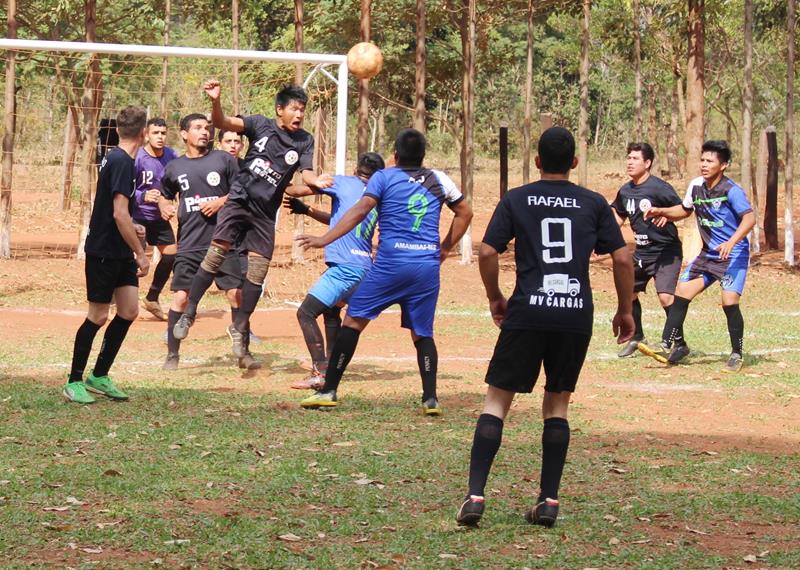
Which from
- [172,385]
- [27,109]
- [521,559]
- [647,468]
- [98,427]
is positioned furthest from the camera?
[27,109]

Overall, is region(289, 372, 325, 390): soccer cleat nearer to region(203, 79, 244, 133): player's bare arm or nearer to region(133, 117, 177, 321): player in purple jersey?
region(203, 79, 244, 133): player's bare arm

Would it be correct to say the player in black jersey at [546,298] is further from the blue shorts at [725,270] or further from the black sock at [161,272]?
the black sock at [161,272]

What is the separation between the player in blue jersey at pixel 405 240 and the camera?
28.8 ft

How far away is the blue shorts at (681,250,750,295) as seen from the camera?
11.8 meters

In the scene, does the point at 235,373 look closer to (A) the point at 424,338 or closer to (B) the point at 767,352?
(A) the point at 424,338

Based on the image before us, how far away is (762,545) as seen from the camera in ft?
19.5

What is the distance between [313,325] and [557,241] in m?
4.23

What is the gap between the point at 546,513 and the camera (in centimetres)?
611

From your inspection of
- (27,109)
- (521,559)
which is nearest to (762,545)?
(521,559)

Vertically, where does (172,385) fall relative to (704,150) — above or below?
below

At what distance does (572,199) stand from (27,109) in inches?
1155

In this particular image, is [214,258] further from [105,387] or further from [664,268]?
[664,268]

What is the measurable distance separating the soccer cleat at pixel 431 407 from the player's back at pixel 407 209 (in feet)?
3.34

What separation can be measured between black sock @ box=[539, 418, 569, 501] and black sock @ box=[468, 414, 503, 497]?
255 mm
